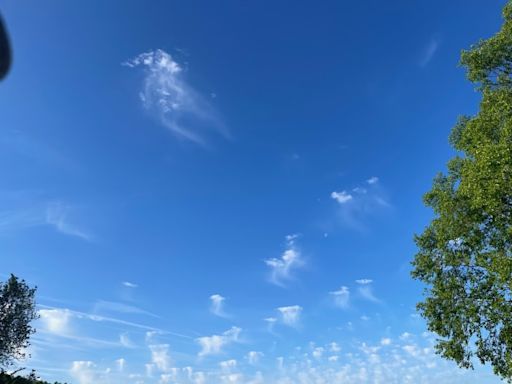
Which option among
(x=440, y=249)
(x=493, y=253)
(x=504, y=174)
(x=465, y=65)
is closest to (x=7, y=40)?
(x=504, y=174)

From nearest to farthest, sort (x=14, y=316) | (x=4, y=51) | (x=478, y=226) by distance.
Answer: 1. (x=4, y=51)
2. (x=478, y=226)
3. (x=14, y=316)

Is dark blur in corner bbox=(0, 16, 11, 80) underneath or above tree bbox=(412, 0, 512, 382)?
underneath

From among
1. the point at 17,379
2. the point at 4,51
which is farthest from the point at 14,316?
the point at 4,51

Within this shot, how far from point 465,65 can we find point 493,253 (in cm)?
1418

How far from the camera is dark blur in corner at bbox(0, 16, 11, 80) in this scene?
2.66 meters

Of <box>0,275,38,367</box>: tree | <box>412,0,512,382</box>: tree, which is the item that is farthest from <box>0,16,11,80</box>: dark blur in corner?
<box>0,275,38,367</box>: tree

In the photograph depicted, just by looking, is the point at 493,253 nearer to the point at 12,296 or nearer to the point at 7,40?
the point at 7,40

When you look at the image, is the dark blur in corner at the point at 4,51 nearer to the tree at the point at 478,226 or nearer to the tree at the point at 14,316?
the tree at the point at 478,226

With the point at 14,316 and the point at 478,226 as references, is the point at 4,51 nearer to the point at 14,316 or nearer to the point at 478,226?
the point at 478,226

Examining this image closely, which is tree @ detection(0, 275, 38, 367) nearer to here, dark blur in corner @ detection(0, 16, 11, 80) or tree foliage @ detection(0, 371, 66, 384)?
tree foliage @ detection(0, 371, 66, 384)

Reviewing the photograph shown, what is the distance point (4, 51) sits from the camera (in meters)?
2.71

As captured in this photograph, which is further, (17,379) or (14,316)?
(14,316)

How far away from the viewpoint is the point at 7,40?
2746 millimetres

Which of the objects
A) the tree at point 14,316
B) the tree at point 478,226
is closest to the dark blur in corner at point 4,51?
the tree at point 478,226
